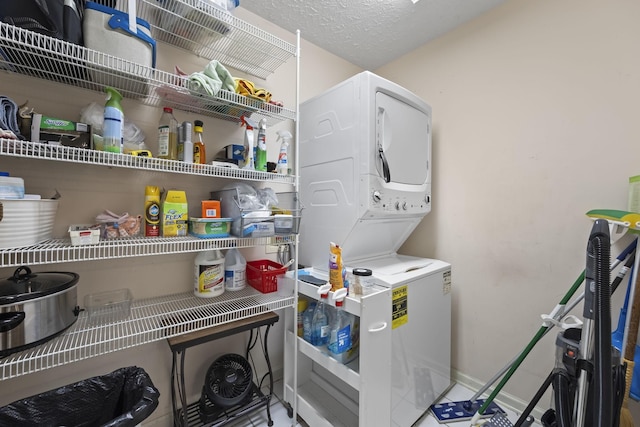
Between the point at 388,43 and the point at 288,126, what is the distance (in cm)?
107

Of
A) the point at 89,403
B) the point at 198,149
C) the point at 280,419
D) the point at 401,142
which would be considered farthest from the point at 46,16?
the point at 280,419

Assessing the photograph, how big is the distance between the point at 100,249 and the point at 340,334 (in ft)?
3.60

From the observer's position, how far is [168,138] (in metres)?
1.24

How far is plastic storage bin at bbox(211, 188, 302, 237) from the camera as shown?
129 centimetres

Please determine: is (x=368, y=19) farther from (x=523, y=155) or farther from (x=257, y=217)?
(x=257, y=217)

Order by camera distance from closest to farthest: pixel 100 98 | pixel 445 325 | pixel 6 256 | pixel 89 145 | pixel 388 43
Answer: pixel 6 256
pixel 89 145
pixel 100 98
pixel 445 325
pixel 388 43

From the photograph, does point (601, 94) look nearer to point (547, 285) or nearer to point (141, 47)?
point (547, 285)

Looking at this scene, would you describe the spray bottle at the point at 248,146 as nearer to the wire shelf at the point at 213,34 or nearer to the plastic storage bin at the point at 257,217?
the plastic storage bin at the point at 257,217

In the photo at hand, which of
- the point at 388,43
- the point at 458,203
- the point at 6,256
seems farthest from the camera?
the point at 388,43

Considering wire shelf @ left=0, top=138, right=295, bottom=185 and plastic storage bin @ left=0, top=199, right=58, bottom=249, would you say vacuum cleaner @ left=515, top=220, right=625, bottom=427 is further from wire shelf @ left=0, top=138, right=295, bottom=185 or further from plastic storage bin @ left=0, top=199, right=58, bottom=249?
plastic storage bin @ left=0, top=199, right=58, bottom=249

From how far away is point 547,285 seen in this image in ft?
5.21

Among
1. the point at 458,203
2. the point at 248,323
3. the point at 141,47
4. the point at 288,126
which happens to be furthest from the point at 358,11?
the point at 248,323

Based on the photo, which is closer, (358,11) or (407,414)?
(407,414)

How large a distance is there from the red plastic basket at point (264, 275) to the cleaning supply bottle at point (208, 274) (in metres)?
0.21
